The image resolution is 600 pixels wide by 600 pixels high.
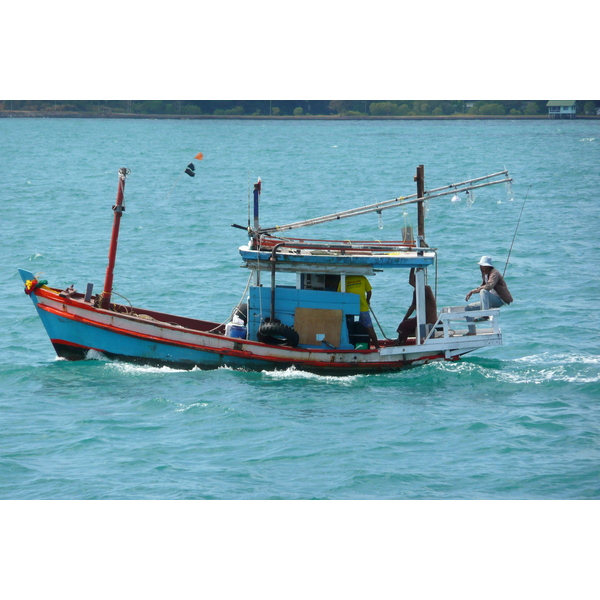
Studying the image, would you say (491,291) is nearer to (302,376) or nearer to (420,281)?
(420,281)

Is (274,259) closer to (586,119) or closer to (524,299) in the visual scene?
(524,299)

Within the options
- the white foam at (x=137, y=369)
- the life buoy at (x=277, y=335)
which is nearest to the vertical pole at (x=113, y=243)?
the white foam at (x=137, y=369)

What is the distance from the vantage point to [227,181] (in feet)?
213

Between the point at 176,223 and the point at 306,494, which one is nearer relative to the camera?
the point at 306,494

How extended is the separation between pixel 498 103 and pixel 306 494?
129 m

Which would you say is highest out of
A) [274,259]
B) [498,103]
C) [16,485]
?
[498,103]

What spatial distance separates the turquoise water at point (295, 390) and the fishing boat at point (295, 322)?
388 millimetres

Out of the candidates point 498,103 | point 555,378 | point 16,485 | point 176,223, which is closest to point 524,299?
point 555,378

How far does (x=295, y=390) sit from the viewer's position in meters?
17.7

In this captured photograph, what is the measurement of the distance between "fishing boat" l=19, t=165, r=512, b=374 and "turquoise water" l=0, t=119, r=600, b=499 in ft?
1.27

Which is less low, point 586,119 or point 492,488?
point 586,119

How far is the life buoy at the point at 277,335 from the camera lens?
18203 mm

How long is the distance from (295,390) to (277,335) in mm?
1281

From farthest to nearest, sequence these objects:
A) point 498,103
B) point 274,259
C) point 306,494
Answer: point 498,103 < point 274,259 < point 306,494
